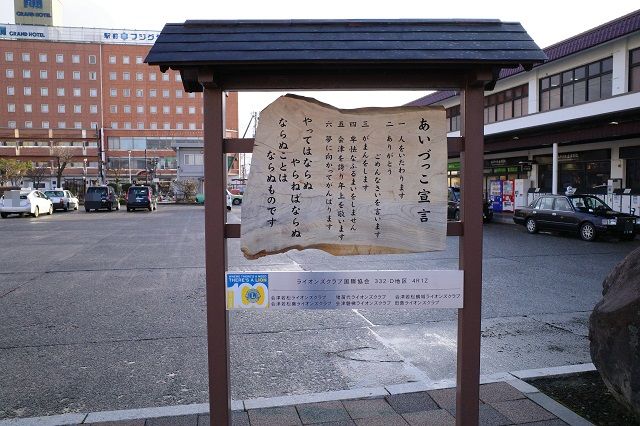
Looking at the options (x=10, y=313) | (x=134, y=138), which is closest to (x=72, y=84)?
(x=134, y=138)

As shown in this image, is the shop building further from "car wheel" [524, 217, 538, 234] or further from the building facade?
the building facade

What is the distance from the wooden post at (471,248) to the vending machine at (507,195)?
82.9 ft

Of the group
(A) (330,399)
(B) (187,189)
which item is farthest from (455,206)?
(B) (187,189)

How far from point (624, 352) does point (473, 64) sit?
7.05 ft

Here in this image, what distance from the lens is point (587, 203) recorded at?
16.8 m

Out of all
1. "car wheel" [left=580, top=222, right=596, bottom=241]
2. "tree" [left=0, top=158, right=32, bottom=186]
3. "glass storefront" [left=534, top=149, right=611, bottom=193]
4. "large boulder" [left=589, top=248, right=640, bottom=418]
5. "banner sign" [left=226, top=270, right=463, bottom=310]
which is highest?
"tree" [left=0, top=158, right=32, bottom=186]

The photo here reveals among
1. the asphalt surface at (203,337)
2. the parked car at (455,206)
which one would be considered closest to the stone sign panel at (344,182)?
the asphalt surface at (203,337)

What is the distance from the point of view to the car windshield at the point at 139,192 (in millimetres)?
34719

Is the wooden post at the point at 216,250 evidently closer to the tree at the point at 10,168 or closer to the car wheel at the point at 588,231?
the car wheel at the point at 588,231

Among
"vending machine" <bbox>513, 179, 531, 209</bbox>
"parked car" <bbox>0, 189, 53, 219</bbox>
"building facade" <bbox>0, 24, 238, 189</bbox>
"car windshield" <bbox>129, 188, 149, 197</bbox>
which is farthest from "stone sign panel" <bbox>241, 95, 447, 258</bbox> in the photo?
"building facade" <bbox>0, 24, 238, 189</bbox>

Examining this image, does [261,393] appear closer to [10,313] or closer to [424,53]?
[424,53]

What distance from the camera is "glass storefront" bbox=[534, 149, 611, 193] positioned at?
71.6 feet

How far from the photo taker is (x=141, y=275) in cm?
1005

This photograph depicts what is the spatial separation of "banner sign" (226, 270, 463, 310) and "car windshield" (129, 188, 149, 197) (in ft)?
111
